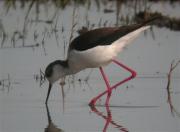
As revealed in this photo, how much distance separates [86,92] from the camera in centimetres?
797

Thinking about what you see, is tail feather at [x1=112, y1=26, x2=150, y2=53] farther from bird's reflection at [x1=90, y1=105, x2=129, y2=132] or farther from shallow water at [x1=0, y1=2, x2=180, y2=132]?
bird's reflection at [x1=90, y1=105, x2=129, y2=132]

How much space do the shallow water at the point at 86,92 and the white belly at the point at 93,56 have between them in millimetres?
319

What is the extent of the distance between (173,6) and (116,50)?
5109 mm

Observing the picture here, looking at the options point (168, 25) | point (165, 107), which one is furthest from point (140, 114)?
point (168, 25)

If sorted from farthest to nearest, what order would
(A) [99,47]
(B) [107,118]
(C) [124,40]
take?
1. (C) [124,40]
2. (A) [99,47]
3. (B) [107,118]

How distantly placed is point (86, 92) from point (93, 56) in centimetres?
45

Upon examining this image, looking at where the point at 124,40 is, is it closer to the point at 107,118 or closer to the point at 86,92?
the point at 86,92

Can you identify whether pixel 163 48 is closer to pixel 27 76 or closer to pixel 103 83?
pixel 103 83

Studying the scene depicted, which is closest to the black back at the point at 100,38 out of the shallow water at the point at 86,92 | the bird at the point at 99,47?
the bird at the point at 99,47

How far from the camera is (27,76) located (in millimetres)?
8484

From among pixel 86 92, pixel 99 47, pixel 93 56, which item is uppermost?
pixel 99 47

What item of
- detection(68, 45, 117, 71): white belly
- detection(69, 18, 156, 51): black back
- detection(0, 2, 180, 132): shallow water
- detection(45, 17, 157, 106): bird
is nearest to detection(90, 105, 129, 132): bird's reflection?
detection(0, 2, 180, 132): shallow water

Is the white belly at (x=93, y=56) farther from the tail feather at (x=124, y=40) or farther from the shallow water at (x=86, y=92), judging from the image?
the shallow water at (x=86, y=92)

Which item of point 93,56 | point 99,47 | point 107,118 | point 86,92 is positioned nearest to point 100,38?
point 99,47
